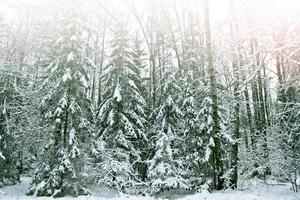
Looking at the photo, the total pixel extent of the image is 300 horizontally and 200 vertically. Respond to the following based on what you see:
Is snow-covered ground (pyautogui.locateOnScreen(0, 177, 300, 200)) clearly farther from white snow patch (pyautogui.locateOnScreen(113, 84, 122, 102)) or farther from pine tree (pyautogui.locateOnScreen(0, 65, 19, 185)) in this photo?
white snow patch (pyautogui.locateOnScreen(113, 84, 122, 102))

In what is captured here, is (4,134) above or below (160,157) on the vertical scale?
above

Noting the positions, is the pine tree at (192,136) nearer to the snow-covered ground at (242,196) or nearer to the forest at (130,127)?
the forest at (130,127)

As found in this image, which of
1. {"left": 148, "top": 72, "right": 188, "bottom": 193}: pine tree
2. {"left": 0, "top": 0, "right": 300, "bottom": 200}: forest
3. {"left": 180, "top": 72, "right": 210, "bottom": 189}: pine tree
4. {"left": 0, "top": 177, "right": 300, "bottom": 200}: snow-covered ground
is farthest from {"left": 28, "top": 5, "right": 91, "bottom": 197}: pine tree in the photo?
{"left": 180, "top": 72, "right": 210, "bottom": 189}: pine tree

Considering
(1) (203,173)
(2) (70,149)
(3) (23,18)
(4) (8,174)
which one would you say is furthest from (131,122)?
(3) (23,18)

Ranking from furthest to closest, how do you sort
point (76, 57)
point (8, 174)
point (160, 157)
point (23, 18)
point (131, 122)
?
1. point (23, 18)
2. point (8, 174)
3. point (131, 122)
4. point (76, 57)
5. point (160, 157)

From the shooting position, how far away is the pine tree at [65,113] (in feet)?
62.4

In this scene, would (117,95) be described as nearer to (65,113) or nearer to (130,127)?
(130,127)

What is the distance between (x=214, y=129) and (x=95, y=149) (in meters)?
7.32

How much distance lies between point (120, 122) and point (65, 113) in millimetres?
3406

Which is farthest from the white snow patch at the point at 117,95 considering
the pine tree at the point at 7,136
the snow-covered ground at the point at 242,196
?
the pine tree at the point at 7,136

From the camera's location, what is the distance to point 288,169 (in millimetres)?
18234

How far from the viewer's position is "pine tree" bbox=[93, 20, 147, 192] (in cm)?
2038

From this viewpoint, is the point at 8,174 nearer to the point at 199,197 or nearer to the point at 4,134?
the point at 4,134

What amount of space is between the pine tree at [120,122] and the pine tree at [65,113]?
1.46 m
